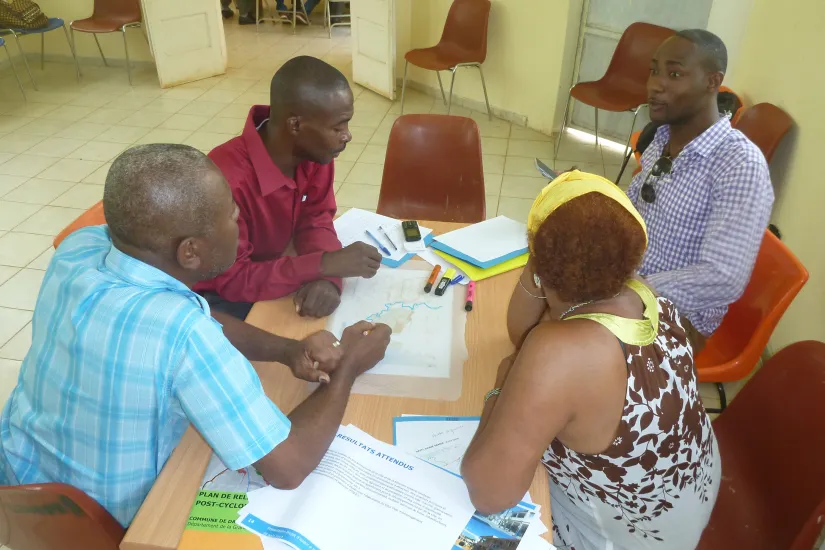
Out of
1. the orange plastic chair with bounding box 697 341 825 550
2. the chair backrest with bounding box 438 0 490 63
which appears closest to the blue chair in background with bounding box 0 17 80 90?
the chair backrest with bounding box 438 0 490 63

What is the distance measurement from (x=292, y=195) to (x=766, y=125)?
2337 millimetres

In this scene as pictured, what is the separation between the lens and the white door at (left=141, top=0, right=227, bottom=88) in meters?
5.63

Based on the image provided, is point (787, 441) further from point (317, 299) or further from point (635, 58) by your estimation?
point (635, 58)

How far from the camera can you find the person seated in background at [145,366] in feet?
3.30

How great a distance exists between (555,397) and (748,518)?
2.50ft

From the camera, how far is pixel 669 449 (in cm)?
109

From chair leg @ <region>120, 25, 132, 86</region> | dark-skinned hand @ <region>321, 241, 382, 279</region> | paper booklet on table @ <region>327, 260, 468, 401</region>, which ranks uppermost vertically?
dark-skinned hand @ <region>321, 241, 382, 279</region>

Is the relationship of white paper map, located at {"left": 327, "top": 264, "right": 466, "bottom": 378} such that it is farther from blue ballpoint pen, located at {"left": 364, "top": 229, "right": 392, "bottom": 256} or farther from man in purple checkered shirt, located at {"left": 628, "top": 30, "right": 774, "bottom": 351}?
man in purple checkered shirt, located at {"left": 628, "top": 30, "right": 774, "bottom": 351}

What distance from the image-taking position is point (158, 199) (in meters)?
1.04

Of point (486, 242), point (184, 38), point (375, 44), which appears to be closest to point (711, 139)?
point (486, 242)

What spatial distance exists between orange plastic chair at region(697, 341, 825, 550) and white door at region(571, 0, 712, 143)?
11.3ft

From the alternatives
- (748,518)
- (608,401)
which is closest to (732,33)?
(748,518)

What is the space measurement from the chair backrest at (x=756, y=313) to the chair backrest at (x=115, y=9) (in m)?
5.87

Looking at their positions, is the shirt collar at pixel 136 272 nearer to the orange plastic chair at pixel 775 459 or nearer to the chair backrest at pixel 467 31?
the orange plastic chair at pixel 775 459
